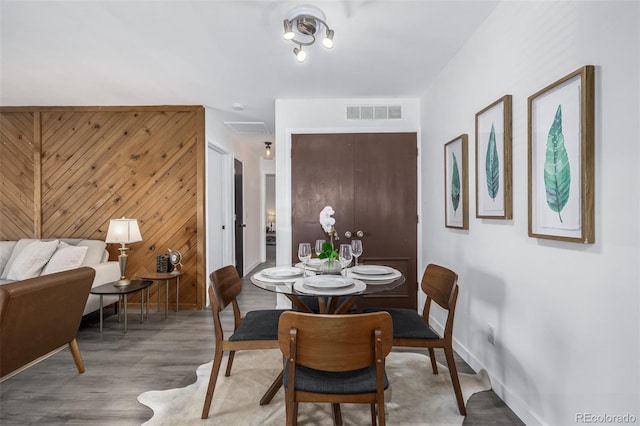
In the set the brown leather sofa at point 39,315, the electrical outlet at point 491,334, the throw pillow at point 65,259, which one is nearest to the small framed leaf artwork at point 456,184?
the electrical outlet at point 491,334

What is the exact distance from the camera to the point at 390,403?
1.99 meters

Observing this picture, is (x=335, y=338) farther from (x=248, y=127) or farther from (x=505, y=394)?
(x=248, y=127)

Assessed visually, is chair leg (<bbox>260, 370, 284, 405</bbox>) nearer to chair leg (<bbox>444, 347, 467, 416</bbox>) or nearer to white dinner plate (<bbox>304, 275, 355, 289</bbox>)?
white dinner plate (<bbox>304, 275, 355, 289</bbox>)

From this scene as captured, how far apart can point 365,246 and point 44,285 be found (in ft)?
9.18

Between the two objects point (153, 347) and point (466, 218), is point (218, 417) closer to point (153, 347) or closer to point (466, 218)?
point (153, 347)

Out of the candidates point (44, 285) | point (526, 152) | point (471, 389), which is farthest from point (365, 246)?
point (44, 285)

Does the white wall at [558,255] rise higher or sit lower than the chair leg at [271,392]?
higher

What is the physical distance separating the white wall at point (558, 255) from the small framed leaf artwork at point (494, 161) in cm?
5

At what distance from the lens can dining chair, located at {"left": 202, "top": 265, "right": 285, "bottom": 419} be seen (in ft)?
5.92

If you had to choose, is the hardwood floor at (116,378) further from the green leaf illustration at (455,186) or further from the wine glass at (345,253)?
the green leaf illustration at (455,186)

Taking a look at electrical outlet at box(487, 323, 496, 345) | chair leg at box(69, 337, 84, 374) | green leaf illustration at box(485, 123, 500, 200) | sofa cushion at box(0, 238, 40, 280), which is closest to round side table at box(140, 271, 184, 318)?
chair leg at box(69, 337, 84, 374)

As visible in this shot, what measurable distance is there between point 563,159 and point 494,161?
0.64m

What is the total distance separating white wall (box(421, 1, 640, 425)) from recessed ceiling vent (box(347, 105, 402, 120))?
3.73ft

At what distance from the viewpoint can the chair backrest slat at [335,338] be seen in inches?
48.6
